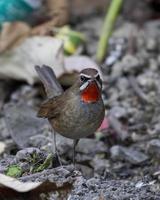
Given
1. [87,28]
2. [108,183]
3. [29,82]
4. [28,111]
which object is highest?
[87,28]

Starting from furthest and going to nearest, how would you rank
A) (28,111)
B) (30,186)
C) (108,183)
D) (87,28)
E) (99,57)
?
(87,28) → (99,57) → (28,111) → (108,183) → (30,186)

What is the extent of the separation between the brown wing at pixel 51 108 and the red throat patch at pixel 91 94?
9.8 inches

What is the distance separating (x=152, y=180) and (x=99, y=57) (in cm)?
241

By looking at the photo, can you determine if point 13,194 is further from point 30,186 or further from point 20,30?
point 20,30

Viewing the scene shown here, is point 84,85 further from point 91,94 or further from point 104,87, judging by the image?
point 104,87

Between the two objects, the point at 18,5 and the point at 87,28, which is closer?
the point at 18,5

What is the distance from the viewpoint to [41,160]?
4758 mm

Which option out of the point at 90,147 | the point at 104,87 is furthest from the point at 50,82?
the point at 104,87

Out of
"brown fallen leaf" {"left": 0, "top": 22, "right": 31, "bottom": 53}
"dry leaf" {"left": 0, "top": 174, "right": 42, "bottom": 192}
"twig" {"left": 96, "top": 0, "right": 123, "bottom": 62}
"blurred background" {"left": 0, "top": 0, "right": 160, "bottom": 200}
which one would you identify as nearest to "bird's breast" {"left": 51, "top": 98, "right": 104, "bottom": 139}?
"blurred background" {"left": 0, "top": 0, "right": 160, "bottom": 200}

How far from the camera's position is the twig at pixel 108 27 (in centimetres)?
727

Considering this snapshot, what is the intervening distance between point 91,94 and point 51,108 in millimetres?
411

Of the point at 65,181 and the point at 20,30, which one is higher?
the point at 20,30

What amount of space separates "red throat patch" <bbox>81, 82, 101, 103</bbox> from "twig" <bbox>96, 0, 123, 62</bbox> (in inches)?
85.5

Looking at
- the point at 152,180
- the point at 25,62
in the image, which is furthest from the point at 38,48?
the point at 152,180
